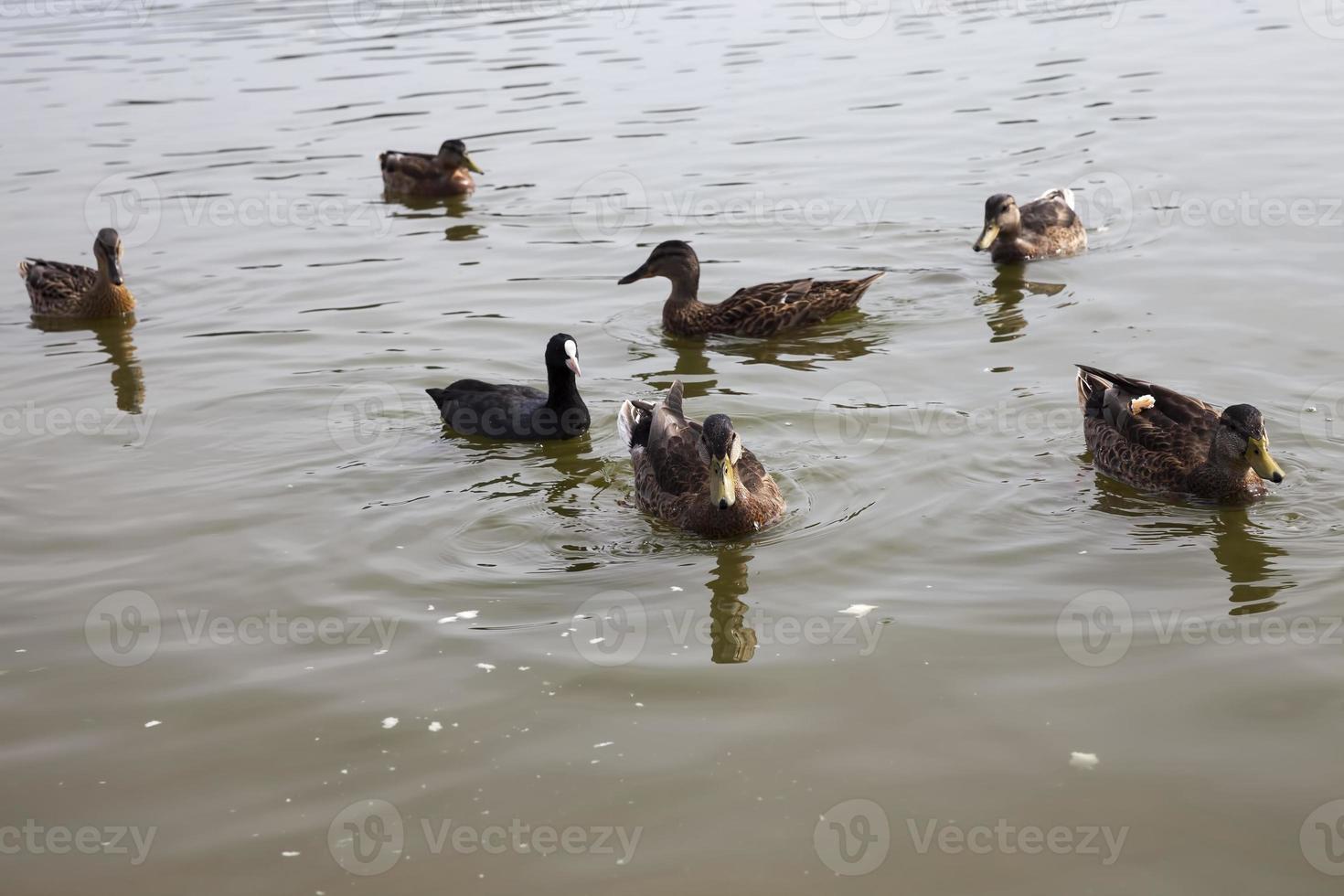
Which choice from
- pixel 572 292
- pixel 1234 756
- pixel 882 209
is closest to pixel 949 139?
pixel 882 209

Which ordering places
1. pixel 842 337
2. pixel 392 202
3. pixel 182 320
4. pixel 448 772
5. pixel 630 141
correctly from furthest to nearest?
pixel 630 141 < pixel 392 202 < pixel 182 320 < pixel 842 337 < pixel 448 772

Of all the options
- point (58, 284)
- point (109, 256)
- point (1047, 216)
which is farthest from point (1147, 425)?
point (58, 284)

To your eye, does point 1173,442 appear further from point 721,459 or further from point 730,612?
point 730,612

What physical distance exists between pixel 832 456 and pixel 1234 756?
156 inches

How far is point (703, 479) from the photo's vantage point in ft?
27.6

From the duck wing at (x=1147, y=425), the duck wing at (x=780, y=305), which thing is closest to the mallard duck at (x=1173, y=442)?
the duck wing at (x=1147, y=425)

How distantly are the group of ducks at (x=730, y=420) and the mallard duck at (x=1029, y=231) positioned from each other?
1 centimetres

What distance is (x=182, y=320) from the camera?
13625 mm

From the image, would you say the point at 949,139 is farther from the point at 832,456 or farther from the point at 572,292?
the point at 832,456

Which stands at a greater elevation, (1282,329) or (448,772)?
(1282,329)

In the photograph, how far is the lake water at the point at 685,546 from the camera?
5.63 metres

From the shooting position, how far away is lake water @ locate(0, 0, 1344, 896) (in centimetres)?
563

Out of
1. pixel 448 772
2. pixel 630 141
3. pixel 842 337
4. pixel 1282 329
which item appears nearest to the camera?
pixel 448 772

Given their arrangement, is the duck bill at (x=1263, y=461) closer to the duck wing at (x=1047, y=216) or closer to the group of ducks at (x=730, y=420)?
the group of ducks at (x=730, y=420)
